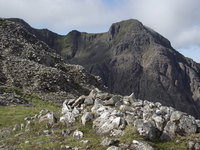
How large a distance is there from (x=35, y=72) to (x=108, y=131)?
37340 mm

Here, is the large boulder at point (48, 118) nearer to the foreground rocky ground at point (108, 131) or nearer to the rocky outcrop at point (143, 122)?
the foreground rocky ground at point (108, 131)

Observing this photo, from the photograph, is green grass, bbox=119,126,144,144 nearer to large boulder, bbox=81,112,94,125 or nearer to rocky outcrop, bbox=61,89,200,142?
rocky outcrop, bbox=61,89,200,142

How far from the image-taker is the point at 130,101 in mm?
29625

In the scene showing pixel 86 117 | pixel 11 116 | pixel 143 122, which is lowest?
pixel 11 116

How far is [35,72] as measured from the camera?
5669 centimetres

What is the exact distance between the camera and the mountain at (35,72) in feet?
176

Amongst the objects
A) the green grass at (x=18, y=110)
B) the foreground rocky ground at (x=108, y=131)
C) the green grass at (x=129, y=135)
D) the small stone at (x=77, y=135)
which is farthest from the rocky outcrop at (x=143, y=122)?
the green grass at (x=18, y=110)

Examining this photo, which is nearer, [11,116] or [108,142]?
[108,142]

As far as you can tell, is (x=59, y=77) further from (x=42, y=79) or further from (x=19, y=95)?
(x=19, y=95)

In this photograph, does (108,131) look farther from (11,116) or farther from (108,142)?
(11,116)

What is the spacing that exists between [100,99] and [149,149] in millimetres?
12226

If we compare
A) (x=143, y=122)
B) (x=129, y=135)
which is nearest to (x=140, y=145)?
(x=129, y=135)

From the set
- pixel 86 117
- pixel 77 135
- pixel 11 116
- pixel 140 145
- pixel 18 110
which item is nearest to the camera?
pixel 140 145

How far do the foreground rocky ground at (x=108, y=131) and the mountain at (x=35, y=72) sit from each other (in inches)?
962
